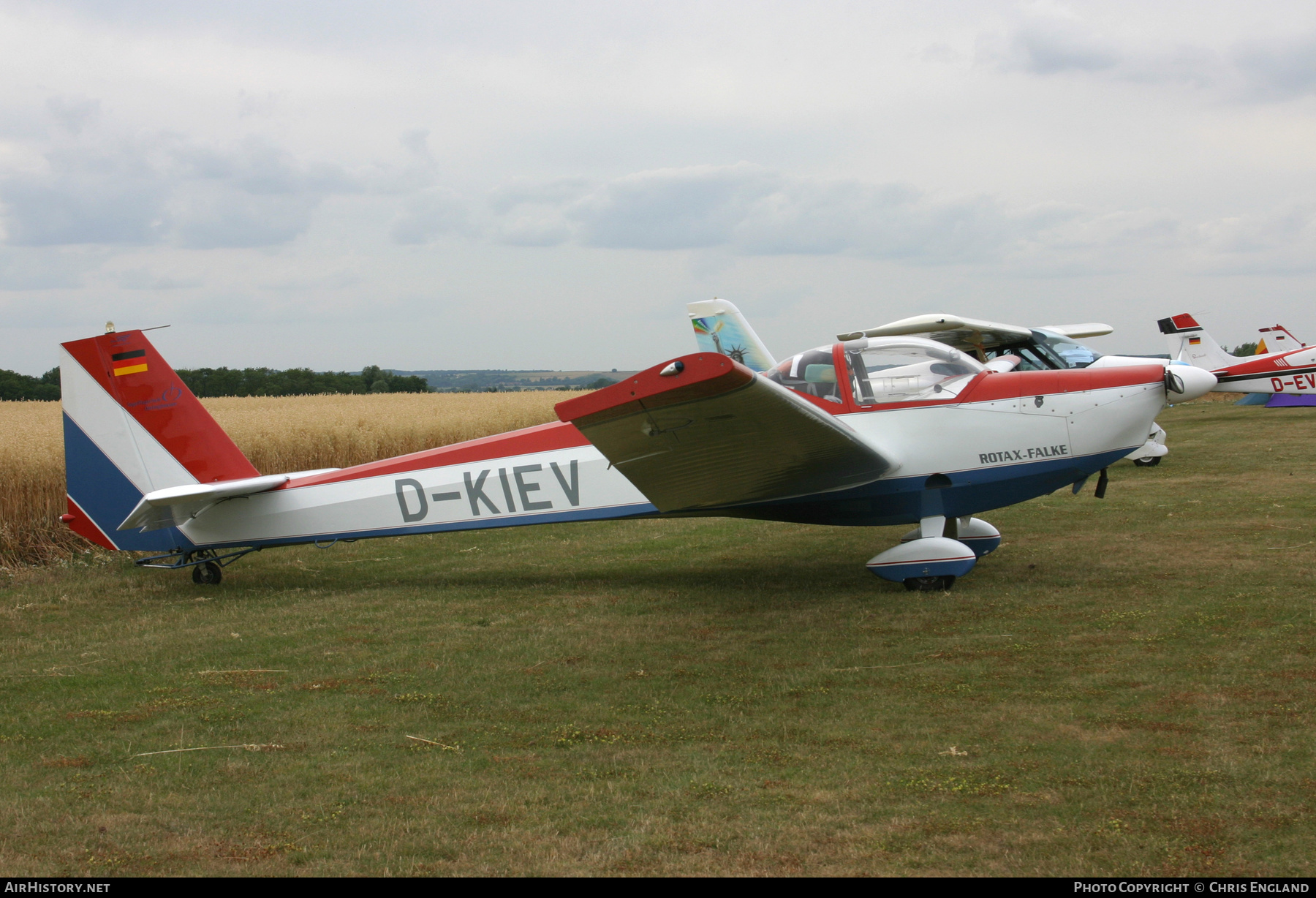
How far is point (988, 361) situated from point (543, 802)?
14.3 meters

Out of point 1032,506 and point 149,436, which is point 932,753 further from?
point 1032,506

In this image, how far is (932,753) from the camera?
3.96 m

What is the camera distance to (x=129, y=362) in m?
8.33

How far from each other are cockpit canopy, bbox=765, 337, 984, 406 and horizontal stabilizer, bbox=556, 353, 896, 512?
54 cm

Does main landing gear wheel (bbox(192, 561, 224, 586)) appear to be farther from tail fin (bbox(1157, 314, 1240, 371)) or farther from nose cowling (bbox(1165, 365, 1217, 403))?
tail fin (bbox(1157, 314, 1240, 371))

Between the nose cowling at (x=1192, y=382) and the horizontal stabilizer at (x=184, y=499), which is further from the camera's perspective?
the nose cowling at (x=1192, y=382)

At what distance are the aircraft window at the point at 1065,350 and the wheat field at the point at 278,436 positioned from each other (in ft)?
28.2

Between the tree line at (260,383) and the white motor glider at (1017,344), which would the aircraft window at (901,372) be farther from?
the tree line at (260,383)

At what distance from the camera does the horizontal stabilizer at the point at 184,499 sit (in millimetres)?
7750

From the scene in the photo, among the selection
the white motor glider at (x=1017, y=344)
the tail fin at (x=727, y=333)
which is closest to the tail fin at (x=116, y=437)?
the white motor glider at (x=1017, y=344)

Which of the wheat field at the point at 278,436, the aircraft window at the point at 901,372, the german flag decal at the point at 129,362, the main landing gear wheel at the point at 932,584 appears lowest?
the main landing gear wheel at the point at 932,584

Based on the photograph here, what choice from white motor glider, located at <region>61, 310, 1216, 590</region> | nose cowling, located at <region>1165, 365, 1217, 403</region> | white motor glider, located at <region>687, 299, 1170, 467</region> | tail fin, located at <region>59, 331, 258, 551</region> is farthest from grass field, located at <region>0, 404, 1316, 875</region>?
white motor glider, located at <region>687, 299, 1170, 467</region>

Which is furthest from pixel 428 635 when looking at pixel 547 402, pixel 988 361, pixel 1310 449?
pixel 547 402

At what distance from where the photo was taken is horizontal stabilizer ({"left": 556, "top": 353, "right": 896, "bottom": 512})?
5371 millimetres
